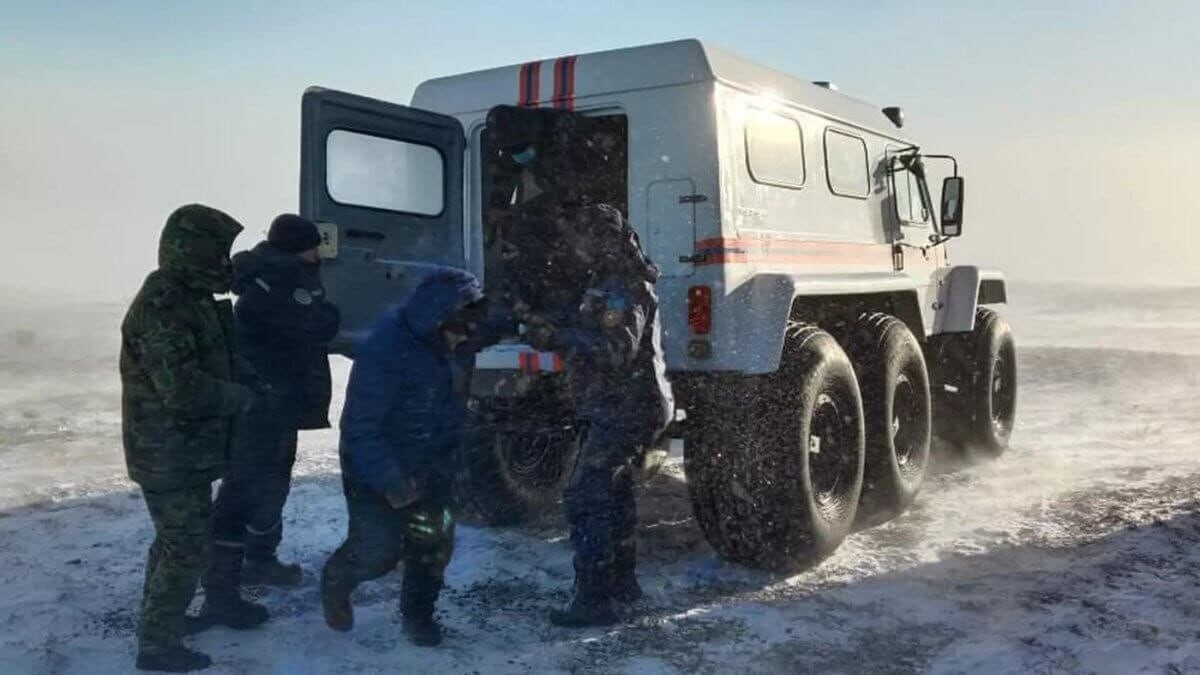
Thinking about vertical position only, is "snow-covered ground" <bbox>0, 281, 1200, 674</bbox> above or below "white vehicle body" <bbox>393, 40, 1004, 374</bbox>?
below

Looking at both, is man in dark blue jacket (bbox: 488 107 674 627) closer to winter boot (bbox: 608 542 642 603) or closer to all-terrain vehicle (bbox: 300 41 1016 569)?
winter boot (bbox: 608 542 642 603)

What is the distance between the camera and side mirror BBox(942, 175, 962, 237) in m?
7.22

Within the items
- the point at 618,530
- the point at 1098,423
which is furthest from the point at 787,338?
the point at 1098,423

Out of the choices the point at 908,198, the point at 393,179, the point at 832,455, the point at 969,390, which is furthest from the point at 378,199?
the point at 969,390

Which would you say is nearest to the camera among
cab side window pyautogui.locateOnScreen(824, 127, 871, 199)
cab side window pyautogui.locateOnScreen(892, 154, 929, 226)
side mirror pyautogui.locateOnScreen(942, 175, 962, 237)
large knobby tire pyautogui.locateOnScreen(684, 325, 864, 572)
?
large knobby tire pyautogui.locateOnScreen(684, 325, 864, 572)

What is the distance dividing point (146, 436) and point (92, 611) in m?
1.27

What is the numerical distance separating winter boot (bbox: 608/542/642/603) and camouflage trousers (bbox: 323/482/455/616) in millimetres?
757

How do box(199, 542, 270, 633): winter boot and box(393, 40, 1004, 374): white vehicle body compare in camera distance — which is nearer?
box(199, 542, 270, 633): winter boot

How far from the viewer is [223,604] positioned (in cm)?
400

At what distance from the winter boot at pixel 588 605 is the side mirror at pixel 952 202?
4.51 metres

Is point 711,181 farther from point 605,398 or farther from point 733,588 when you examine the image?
point 733,588

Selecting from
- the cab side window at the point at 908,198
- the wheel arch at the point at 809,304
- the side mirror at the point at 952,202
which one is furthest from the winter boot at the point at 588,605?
the side mirror at the point at 952,202

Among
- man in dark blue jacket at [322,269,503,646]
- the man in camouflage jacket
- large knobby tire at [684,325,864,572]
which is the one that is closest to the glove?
man in dark blue jacket at [322,269,503,646]

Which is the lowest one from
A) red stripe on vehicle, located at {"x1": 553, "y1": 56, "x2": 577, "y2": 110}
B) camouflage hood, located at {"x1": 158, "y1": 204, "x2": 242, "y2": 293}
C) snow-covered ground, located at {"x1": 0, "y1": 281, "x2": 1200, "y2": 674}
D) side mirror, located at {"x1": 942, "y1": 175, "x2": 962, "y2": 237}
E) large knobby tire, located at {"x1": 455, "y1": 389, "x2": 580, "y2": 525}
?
snow-covered ground, located at {"x1": 0, "y1": 281, "x2": 1200, "y2": 674}
